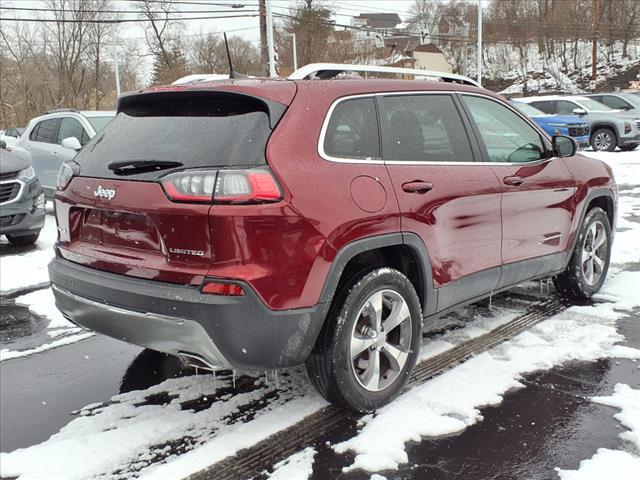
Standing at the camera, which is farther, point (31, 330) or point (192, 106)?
point (31, 330)

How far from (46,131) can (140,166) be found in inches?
372

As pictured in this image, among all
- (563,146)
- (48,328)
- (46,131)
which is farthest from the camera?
(46,131)

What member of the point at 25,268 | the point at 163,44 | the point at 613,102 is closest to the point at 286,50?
the point at 163,44

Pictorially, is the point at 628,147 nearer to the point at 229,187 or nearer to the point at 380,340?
the point at 380,340

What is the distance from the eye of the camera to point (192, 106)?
3039 millimetres

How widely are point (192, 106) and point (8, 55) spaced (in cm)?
5472

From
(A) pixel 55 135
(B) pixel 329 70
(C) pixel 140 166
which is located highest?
(B) pixel 329 70

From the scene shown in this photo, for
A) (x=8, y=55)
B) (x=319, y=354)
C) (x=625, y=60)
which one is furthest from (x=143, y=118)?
(x=625, y=60)

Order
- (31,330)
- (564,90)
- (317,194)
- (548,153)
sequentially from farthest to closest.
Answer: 1. (564,90)
2. (31,330)
3. (548,153)
4. (317,194)

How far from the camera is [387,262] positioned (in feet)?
11.2

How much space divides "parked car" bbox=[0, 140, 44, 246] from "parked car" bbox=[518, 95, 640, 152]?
50.7ft

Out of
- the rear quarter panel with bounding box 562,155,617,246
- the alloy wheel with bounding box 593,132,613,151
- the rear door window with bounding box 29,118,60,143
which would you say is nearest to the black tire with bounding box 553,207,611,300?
the rear quarter panel with bounding box 562,155,617,246

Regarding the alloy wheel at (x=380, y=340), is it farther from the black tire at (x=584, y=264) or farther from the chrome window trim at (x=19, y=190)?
the chrome window trim at (x=19, y=190)

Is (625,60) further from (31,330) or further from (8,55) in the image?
(31,330)
